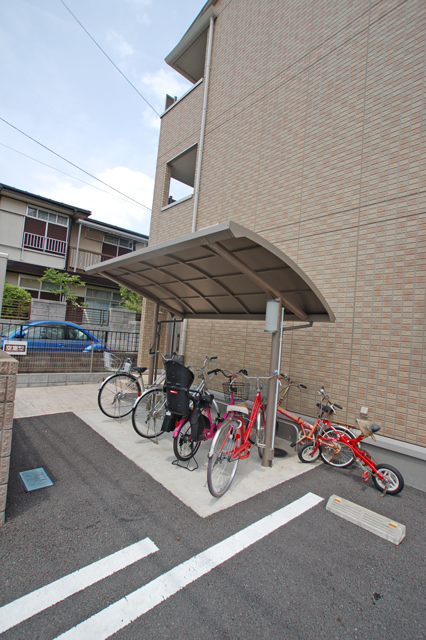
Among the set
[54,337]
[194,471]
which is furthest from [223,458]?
[54,337]

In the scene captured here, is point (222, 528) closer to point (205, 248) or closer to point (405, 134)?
point (205, 248)

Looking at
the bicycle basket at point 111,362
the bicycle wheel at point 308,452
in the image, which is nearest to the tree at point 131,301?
the bicycle basket at point 111,362

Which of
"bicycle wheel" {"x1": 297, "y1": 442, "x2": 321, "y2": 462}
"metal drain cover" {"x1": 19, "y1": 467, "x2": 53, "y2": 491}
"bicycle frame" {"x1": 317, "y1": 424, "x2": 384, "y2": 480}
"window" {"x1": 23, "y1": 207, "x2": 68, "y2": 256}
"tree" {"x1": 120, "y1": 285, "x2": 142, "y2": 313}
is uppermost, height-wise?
"window" {"x1": 23, "y1": 207, "x2": 68, "y2": 256}

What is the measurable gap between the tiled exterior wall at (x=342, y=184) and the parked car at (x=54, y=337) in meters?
3.62

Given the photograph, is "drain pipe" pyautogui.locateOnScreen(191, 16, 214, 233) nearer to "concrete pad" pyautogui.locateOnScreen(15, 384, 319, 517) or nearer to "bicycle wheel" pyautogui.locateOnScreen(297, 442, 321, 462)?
"concrete pad" pyautogui.locateOnScreen(15, 384, 319, 517)

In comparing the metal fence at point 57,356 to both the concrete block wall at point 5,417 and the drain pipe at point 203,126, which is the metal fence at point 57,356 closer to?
the drain pipe at point 203,126

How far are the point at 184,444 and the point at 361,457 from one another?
1.96m

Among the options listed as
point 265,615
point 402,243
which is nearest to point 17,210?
point 402,243

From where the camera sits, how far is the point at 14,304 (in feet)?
43.0

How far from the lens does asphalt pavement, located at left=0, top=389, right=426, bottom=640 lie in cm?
172

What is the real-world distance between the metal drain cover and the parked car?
4607 mm

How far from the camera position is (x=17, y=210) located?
16.2 meters

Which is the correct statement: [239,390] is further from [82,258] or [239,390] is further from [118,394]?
[82,258]

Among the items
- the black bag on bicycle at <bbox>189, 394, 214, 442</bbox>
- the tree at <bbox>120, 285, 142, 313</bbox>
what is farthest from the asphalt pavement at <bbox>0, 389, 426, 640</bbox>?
the tree at <bbox>120, 285, 142, 313</bbox>
